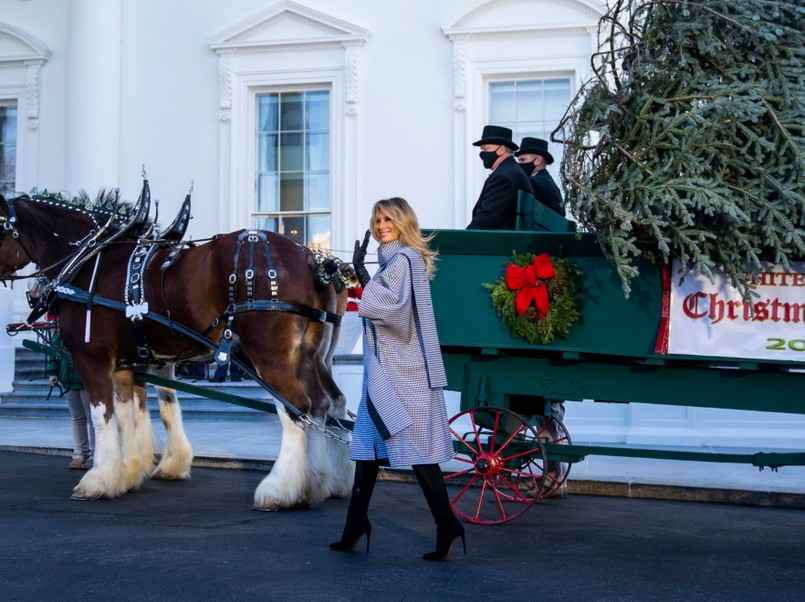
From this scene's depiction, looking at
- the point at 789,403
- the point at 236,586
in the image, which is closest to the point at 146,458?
the point at 236,586

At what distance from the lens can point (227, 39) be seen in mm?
14102

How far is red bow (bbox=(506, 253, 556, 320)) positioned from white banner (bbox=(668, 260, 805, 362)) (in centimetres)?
75

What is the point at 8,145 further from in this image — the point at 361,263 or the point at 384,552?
the point at 384,552

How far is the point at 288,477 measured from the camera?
7180 mm

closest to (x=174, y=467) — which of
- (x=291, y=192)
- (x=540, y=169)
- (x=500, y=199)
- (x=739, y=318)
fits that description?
(x=500, y=199)

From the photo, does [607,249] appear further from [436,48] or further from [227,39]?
[227,39]

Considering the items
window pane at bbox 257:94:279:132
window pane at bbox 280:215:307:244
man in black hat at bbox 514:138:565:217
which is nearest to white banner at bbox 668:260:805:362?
man in black hat at bbox 514:138:565:217

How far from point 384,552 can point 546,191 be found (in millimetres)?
3245

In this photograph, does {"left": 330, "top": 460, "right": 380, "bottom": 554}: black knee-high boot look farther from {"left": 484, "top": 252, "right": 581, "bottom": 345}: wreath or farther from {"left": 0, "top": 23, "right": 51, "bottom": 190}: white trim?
{"left": 0, "top": 23, "right": 51, "bottom": 190}: white trim

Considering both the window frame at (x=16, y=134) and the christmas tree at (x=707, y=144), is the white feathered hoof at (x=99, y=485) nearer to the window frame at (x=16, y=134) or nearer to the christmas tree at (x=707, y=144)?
the christmas tree at (x=707, y=144)

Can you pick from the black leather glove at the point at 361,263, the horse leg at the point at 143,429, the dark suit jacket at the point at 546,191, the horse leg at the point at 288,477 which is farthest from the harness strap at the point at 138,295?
the dark suit jacket at the point at 546,191

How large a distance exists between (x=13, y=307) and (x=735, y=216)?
11624mm

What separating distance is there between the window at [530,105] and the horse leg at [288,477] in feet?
23.1

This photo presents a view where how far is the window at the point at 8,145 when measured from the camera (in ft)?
49.7
